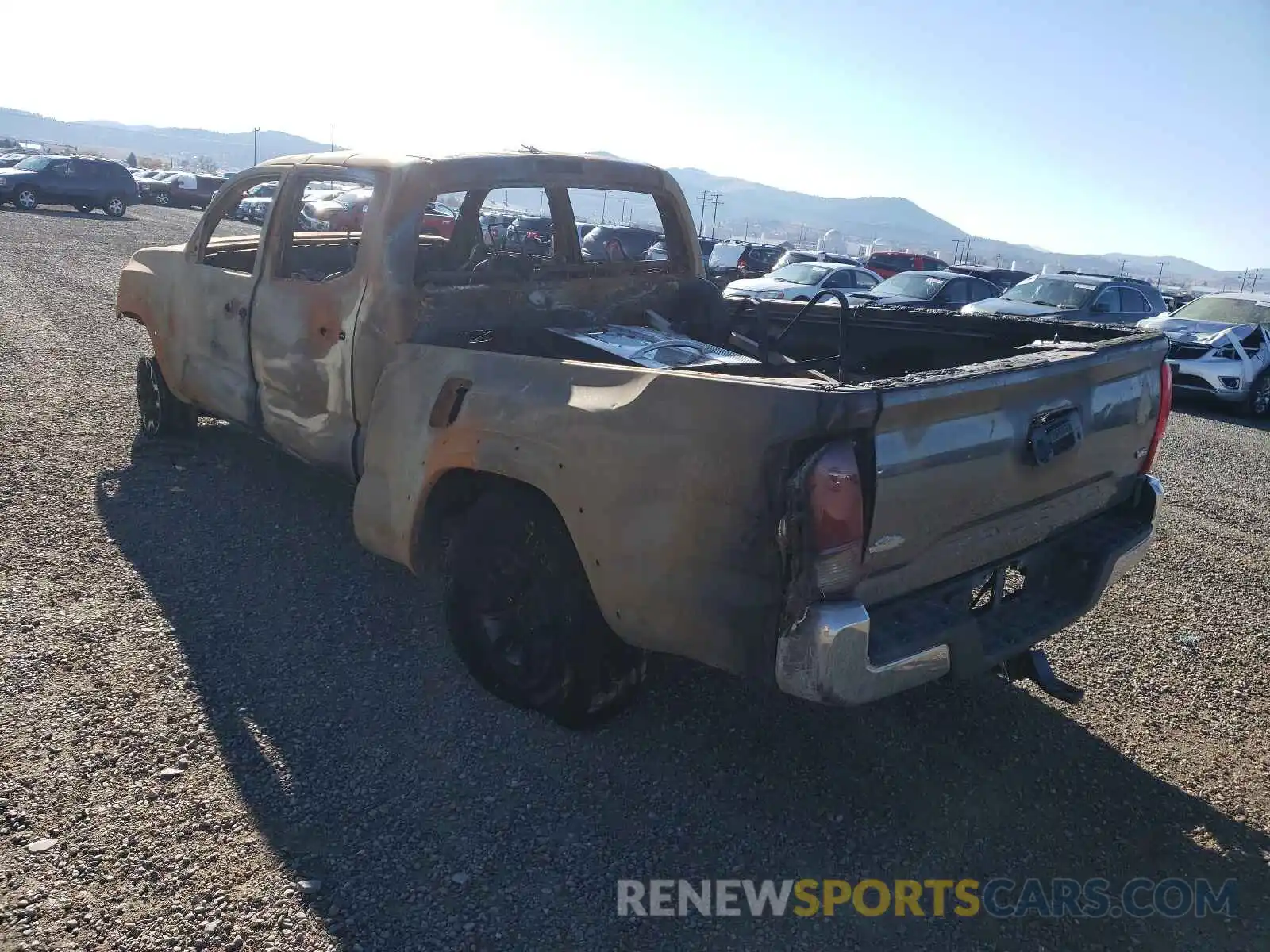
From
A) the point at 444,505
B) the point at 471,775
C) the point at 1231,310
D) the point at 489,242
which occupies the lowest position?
the point at 471,775

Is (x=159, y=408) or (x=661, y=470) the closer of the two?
(x=661, y=470)

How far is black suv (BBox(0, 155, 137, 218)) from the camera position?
26547mm

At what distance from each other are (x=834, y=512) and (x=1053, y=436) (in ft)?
3.26

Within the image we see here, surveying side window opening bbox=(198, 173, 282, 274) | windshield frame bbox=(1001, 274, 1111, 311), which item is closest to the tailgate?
side window opening bbox=(198, 173, 282, 274)

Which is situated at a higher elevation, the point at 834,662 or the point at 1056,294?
the point at 1056,294

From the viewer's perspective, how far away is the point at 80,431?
250 inches

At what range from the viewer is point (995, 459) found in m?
2.75

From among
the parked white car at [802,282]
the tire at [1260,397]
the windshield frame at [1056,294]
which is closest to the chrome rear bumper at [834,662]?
the tire at [1260,397]

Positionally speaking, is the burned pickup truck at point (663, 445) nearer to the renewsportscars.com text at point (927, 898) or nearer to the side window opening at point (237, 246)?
the side window opening at point (237, 246)

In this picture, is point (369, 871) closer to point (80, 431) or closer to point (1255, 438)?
point (80, 431)

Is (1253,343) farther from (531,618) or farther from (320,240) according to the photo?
(531,618)

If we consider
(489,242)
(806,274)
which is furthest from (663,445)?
(806,274)

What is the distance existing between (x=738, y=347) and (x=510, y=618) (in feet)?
6.75

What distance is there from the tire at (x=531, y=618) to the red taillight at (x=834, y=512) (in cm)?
94
